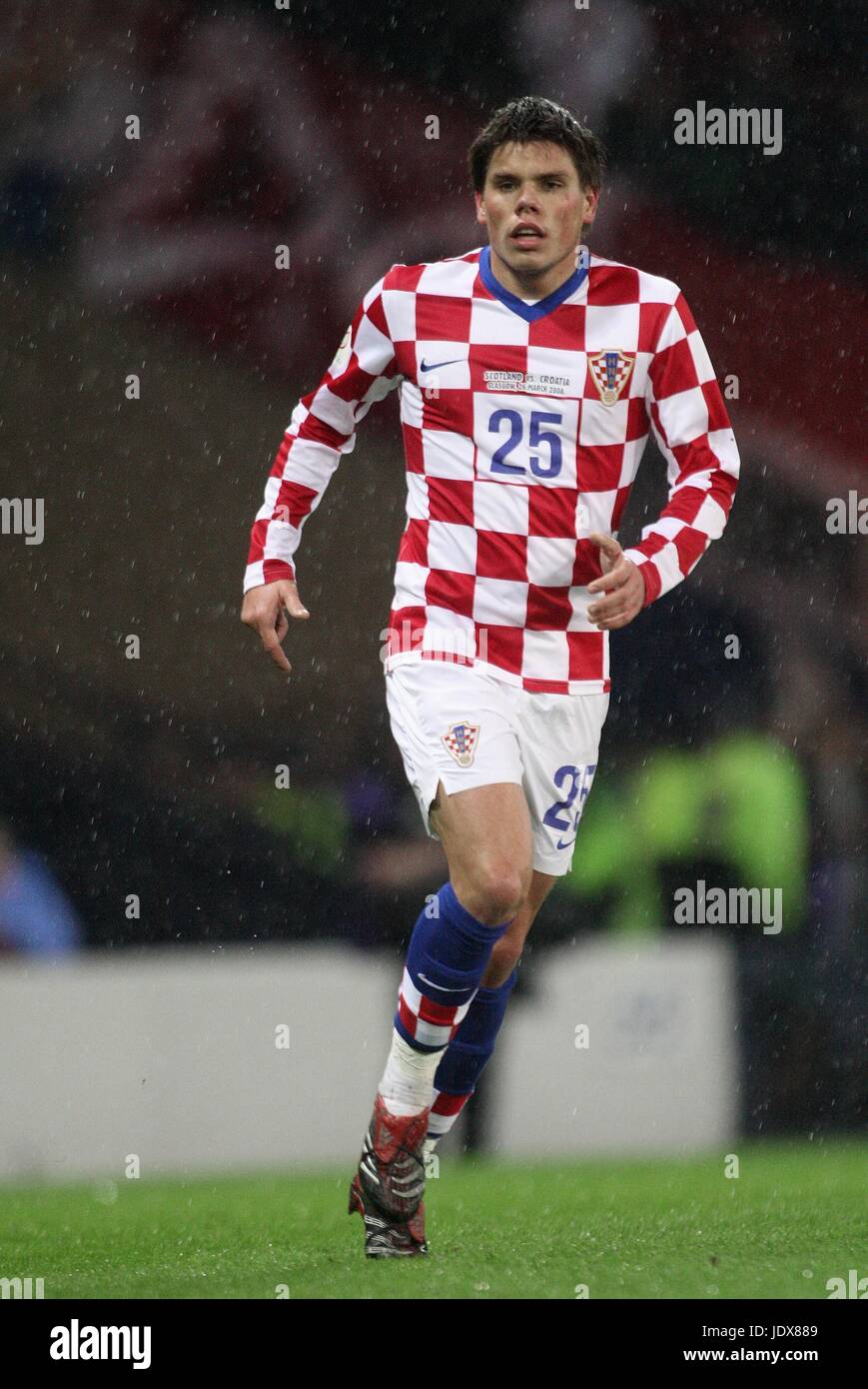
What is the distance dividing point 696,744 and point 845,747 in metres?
0.58

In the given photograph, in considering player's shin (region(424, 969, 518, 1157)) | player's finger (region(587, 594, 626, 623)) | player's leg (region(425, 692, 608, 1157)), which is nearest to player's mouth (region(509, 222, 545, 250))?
player's finger (region(587, 594, 626, 623))

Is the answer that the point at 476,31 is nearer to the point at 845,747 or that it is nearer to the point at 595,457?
the point at 845,747

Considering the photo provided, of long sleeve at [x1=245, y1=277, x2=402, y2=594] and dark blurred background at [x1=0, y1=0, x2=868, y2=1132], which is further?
dark blurred background at [x1=0, y1=0, x2=868, y2=1132]

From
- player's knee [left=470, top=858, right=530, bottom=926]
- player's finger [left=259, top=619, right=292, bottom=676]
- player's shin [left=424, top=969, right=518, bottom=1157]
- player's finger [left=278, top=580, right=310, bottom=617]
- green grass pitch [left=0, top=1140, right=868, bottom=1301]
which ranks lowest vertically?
green grass pitch [left=0, top=1140, right=868, bottom=1301]

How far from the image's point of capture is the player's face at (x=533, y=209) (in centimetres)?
370

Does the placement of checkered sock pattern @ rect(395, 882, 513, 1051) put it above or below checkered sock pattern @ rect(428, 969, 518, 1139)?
above

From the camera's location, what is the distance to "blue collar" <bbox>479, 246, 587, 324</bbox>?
3781 millimetres

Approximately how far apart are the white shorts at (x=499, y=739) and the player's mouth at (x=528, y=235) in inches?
31.6

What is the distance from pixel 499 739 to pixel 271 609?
52 centimetres

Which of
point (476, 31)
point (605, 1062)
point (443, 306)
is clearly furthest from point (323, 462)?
point (476, 31)

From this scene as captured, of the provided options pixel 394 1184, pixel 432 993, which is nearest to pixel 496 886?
pixel 432 993

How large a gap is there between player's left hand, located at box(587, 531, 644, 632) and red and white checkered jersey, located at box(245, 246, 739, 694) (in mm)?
147

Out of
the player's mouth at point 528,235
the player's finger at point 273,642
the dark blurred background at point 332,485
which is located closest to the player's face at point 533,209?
the player's mouth at point 528,235

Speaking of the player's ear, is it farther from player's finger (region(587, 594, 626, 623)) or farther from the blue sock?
the blue sock
